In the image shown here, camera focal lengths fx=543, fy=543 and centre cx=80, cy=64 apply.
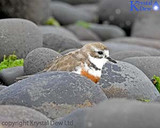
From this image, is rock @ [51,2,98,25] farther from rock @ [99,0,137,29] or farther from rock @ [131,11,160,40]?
rock @ [131,11,160,40]

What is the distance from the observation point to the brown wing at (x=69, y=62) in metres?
7.21

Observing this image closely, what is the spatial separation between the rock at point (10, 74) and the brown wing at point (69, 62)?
103cm

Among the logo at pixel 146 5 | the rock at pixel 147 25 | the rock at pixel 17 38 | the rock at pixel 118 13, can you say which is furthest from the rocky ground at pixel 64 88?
the rock at pixel 118 13

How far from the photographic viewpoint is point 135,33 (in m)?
16.1

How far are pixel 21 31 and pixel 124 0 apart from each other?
926 cm

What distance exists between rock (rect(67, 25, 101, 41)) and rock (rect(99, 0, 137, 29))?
2483 millimetres

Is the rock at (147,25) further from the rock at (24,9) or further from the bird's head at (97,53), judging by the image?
the bird's head at (97,53)

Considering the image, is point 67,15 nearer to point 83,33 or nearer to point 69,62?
point 83,33

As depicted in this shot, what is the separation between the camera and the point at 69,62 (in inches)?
286

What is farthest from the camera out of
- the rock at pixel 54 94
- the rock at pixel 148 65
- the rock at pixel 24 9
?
the rock at pixel 24 9

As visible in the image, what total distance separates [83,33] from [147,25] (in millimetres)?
2188

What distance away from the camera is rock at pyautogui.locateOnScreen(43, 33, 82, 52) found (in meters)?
10.6

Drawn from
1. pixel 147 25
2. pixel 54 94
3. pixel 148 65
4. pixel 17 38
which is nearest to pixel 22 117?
pixel 54 94

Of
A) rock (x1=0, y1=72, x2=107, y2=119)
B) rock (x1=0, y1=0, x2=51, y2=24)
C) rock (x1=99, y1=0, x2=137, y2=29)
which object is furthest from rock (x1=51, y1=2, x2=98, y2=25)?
rock (x1=0, y1=72, x2=107, y2=119)
